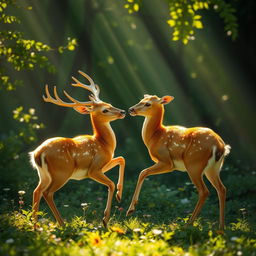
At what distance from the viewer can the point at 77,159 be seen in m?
6.05

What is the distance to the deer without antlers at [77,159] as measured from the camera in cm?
589

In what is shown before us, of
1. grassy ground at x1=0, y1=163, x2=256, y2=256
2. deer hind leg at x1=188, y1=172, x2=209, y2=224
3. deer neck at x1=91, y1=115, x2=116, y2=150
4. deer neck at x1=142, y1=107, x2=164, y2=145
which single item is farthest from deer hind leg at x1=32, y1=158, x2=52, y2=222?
deer hind leg at x1=188, y1=172, x2=209, y2=224

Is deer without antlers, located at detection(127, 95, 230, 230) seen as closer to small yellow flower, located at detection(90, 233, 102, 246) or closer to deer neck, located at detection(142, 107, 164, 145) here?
deer neck, located at detection(142, 107, 164, 145)

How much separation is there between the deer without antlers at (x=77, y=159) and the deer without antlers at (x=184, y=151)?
41cm

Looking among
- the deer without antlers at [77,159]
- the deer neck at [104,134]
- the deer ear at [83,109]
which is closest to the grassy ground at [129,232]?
the deer without antlers at [77,159]

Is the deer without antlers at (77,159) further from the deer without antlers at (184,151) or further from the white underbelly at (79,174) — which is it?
the deer without antlers at (184,151)

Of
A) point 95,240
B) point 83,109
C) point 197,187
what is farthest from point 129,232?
point 83,109

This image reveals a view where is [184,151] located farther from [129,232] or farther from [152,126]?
[129,232]

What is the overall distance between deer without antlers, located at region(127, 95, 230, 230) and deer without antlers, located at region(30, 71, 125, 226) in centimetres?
41

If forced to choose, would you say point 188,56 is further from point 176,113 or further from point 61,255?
point 61,255

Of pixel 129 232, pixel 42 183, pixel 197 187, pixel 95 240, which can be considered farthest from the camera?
pixel 197 187

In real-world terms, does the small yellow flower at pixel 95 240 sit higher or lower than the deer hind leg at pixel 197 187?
higher

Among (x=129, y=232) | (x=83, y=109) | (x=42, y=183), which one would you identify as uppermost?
(x=83, y=109)

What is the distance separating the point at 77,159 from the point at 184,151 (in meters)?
1.36
